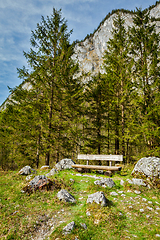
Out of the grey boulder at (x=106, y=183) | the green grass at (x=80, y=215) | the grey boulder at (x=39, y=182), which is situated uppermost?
the grey boulder at (x=39, y=182)

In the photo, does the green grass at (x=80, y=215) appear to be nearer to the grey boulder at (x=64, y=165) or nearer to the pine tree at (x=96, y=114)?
the grey boulder at (x=64, y=165)

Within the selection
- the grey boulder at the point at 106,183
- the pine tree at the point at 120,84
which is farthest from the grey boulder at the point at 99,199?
the pine tree at the point at 120,84

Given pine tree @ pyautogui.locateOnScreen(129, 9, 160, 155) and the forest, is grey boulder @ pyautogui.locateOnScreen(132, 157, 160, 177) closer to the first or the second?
pine tree @ pyautogui.locateOnScreen(129, 9, 160, 155)

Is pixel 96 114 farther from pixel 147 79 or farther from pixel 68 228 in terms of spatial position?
pixel 68 228

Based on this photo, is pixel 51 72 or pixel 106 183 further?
pixel 51 72

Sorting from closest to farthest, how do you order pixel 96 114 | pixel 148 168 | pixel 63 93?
1. pixel 148 168
2. pixel 63 93
3. pixel 96 114

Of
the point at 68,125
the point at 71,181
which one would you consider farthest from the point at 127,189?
the point at 68,125

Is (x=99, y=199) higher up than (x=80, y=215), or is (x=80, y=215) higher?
(x=99, y=199)

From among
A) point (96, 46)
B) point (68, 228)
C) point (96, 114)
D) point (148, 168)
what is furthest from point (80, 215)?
point (96, 46)

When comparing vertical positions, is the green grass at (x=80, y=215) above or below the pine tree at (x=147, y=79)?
below

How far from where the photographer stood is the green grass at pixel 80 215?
3.12 meters

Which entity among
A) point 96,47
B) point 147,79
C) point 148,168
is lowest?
point 148,168

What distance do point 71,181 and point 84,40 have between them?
142409 mm

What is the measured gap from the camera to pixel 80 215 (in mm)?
3740
